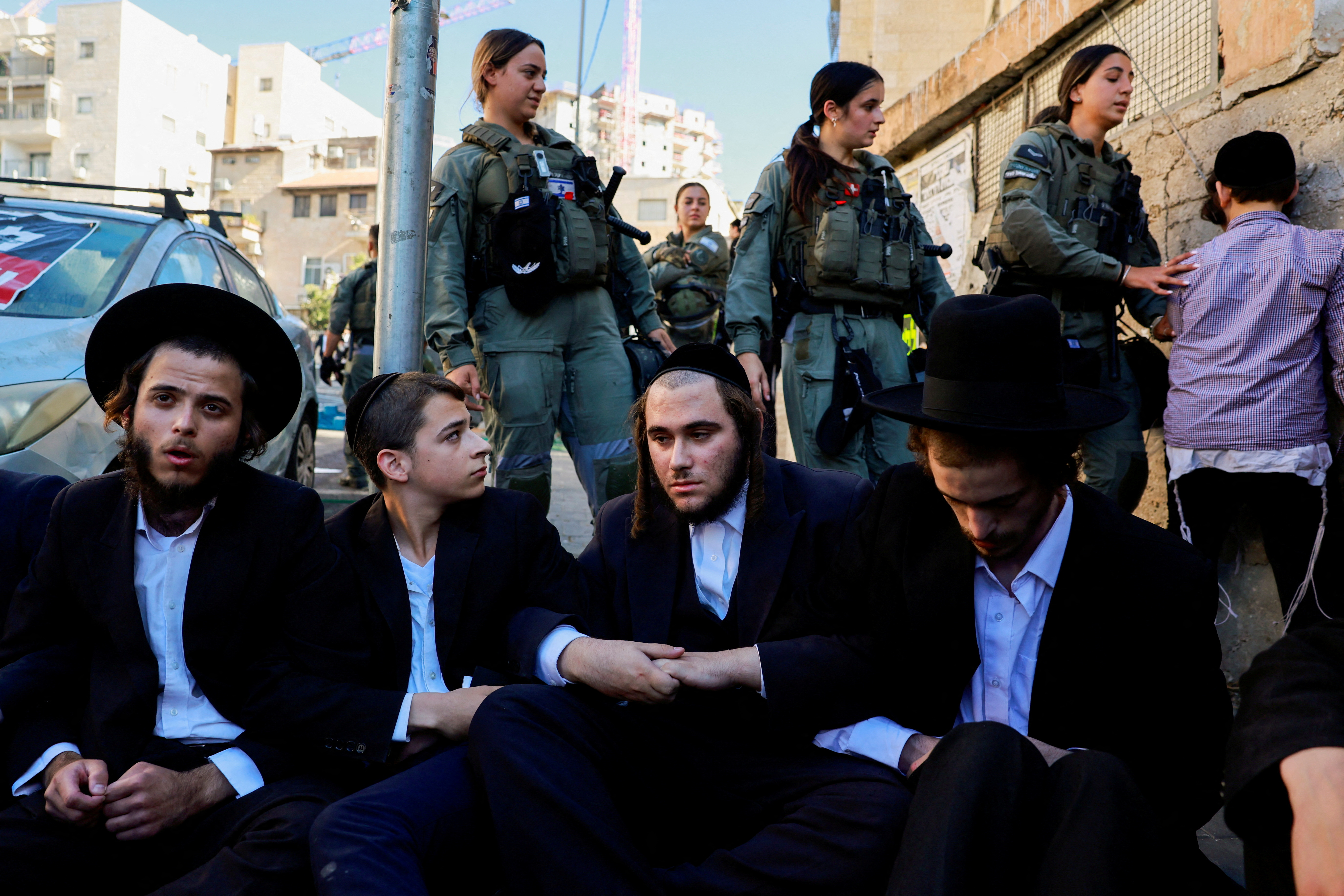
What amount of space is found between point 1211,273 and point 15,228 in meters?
5.18

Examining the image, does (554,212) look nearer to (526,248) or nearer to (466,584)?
(526,248)

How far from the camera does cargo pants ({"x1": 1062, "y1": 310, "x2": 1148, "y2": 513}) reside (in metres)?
4.18

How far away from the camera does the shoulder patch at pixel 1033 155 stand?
4270mm

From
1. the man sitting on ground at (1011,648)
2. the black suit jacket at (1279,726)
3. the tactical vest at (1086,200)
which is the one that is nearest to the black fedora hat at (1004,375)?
the man sitting on ground at (1011,648)

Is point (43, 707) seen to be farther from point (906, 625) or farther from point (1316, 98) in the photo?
point (1316, 98)

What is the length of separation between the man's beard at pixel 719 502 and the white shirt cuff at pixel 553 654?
0.43 m

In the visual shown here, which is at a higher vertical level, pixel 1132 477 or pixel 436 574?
pixel 1132 477

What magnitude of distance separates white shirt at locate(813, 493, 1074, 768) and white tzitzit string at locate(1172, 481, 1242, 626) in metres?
1.71

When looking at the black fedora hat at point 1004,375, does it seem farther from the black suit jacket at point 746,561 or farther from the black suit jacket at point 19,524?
the black suit jacket at point 19,524

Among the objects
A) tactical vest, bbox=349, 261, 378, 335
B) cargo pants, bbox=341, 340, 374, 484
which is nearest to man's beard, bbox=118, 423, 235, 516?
cargo pants, bbox=341, 340, 374, 484

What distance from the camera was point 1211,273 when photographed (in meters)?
3.75

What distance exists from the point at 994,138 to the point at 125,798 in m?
6.25

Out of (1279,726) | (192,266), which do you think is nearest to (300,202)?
(192,266)

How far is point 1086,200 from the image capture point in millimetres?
4324
